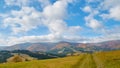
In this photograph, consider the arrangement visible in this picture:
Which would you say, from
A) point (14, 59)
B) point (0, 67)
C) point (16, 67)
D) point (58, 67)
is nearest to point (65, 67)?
point (58, 67)

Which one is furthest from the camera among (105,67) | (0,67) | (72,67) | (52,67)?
(0,67)

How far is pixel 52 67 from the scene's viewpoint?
5784 cm

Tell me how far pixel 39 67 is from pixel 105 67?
761 inches

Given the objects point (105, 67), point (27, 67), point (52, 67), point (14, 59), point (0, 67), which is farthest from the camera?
point (14, 59)

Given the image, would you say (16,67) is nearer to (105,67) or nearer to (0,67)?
(0,67)

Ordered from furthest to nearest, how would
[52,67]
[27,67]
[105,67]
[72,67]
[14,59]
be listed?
[14,59] → [27,67] → [52,67] → [72,67] → [105,67]

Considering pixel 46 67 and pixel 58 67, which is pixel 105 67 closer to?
pixel 58 67

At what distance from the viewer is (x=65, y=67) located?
55875mm

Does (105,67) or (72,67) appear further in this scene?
(72,67)

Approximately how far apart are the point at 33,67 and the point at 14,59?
8251 cm

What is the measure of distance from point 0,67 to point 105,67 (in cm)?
3353

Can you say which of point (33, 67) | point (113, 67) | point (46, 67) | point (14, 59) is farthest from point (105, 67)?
point (14, 59)

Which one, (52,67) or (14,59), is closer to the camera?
(52,67)

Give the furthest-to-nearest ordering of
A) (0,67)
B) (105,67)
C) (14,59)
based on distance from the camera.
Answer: (14,59) → (0,67) → (105,67)
